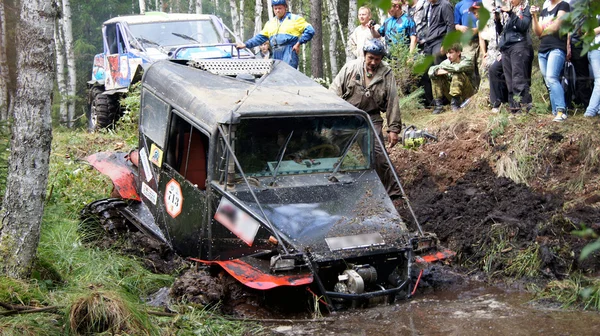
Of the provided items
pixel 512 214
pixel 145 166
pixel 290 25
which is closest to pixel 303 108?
pixel 145 166

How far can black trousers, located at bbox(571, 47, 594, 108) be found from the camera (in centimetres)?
893

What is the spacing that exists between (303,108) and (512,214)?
259 centimetres

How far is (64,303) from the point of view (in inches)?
209

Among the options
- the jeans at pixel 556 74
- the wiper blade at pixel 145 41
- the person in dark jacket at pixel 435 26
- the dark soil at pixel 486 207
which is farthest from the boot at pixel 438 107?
the wiper blade at pixel 145 41

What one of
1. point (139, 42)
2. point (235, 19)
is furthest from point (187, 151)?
point (235, 19)

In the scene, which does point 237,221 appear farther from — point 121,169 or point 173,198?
point 121,169

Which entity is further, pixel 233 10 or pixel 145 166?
pixel 233 10

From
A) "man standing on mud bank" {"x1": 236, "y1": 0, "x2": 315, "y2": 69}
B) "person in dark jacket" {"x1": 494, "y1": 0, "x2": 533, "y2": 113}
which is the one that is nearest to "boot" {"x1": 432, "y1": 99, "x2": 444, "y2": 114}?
"person in dark jacket" {"x1": 494, "y1": 0, "x2": 533, "y2": 113}

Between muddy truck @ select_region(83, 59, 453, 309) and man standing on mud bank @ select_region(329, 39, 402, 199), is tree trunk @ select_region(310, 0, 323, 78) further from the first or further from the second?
muddy truck @ select_region(83, 59, 453, 309)

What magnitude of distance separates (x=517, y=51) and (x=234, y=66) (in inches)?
157

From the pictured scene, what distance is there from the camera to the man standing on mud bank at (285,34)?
12.5 m

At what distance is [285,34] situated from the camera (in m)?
12.6

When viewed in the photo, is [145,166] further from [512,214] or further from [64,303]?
[512,214]

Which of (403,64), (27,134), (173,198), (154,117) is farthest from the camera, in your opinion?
(403,64)
